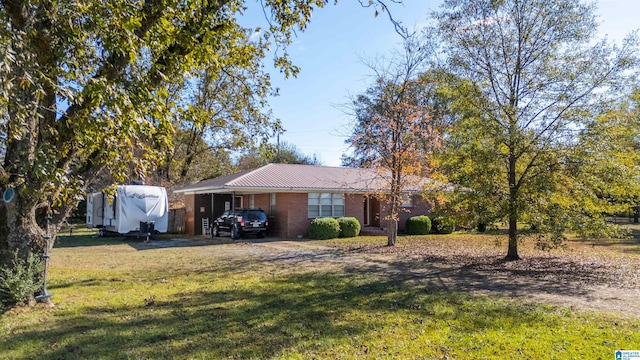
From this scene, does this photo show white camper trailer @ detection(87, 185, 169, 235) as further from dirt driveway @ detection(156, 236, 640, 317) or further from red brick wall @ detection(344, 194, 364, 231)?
red brick wall @ detection(344, 194, 364, 231)

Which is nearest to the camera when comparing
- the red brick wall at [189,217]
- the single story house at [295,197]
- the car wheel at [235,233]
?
the car wheel at [235,233]

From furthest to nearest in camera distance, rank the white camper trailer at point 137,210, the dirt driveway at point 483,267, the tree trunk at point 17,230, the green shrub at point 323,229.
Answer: the green shrub at point 323,229 → the white camper trailer at point 137,210 → the dirt driveway at point 483,267 → the tree trunk at point 17,230

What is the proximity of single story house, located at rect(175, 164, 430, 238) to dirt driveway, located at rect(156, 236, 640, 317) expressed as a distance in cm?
326

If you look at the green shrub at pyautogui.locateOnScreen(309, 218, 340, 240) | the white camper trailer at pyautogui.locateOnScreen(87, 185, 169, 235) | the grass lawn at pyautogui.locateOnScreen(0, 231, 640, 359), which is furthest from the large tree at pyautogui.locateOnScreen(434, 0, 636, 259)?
the white camper trailer at pyautogui.locateOnScreen(87, 185, 169, 235)

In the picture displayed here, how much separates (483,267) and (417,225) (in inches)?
457

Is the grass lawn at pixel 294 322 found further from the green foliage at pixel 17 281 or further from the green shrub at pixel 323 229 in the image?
the green shrub at pixel 323 229

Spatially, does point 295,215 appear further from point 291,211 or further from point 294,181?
point 294,181

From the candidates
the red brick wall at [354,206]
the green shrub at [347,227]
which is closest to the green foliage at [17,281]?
the green shrub at [347,227]

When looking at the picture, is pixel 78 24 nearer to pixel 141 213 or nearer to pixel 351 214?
pixel 141 213

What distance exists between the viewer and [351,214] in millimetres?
23203

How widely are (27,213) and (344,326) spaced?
5.46 metres

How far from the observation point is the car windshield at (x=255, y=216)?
20188 millimetres

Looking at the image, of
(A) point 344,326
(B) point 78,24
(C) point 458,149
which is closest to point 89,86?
(B) point 78,24

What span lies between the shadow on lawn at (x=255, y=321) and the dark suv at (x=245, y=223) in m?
11.4
